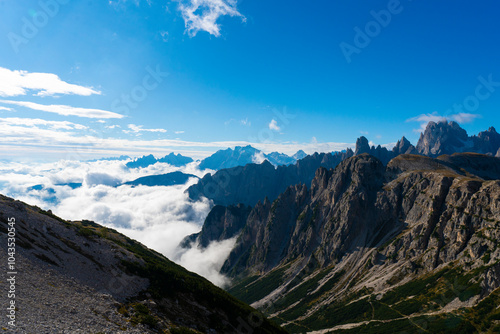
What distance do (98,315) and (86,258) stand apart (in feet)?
92.2

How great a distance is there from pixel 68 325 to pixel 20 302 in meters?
10.1

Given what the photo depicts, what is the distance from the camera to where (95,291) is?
54.9m

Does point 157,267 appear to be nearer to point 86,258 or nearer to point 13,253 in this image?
point 86,258

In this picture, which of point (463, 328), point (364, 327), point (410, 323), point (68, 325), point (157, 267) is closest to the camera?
point (68, 325)

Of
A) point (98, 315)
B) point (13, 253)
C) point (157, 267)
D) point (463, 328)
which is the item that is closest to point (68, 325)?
point (98, 315)

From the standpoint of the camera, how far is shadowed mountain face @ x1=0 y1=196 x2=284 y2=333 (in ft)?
138

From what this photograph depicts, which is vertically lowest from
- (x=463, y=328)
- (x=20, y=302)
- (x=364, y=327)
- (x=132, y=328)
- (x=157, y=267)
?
(x=364, y=327)

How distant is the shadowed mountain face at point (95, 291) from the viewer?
1657 inches

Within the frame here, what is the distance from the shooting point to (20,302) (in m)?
41.1

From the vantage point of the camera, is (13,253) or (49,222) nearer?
(13,253)

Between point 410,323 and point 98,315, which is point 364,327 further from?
point 98,315

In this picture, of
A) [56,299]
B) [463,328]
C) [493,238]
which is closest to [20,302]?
[56,299]

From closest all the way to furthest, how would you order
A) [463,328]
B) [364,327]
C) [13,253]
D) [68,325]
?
1. [68,325]
2. [13,253]
3. [463,328]
4. [364,327]

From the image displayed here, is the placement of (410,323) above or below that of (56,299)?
below
